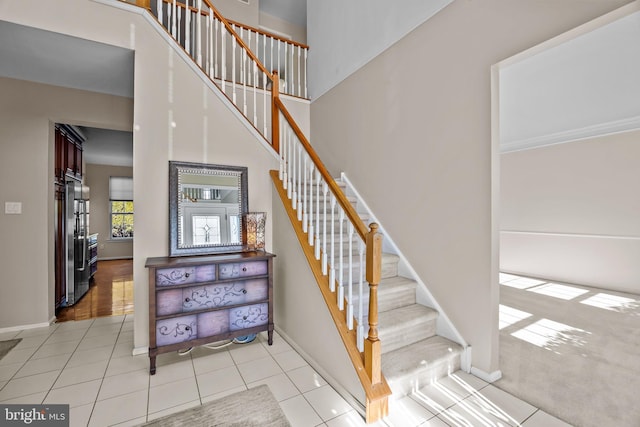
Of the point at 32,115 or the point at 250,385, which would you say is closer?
the point at 250,385

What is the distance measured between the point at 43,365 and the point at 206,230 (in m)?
1.71

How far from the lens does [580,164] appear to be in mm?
4777

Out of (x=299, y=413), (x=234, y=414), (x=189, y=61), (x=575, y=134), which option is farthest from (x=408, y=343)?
(x=575, y=134)

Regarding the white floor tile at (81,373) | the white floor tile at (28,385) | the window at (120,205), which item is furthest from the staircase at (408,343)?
the window at (120,205)

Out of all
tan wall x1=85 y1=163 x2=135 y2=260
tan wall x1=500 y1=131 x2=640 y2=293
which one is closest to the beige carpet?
tan wall x1=500 y1=131 x2=640 y2=293

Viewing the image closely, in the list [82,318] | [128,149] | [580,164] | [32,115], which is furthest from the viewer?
[128,149]

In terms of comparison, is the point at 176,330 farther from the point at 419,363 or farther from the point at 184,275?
the point at 419,363

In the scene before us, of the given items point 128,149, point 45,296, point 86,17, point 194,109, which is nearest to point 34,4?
→ point 86,17

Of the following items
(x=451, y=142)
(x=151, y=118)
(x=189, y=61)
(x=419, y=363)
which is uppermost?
(x=189, y=61)

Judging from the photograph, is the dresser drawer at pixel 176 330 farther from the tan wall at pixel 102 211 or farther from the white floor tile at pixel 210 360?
the tan wall at pixel 102 211

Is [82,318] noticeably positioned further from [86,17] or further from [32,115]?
[86,17]

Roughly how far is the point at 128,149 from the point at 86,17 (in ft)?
15.7

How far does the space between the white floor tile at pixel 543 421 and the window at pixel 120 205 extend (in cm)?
980

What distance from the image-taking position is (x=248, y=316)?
2568 millimetres
